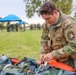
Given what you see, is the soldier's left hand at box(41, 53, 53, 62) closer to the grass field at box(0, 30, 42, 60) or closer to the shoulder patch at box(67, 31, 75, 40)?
the shoulder patch at box(67, 31, 75, 40)

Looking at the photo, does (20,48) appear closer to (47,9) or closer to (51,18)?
(51,18)

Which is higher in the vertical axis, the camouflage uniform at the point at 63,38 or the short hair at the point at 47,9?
the short hair at the point at 47,9

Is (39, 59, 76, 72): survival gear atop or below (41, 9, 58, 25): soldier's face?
below

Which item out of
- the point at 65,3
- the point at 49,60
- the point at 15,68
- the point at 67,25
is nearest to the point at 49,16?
the point at 67,25

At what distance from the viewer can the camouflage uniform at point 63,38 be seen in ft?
14.4

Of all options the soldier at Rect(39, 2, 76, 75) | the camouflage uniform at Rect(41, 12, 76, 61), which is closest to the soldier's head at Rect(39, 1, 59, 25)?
the soldier at Rect(39, 2, 76, 75)

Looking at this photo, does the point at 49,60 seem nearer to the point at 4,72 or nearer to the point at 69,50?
the point at 69,50

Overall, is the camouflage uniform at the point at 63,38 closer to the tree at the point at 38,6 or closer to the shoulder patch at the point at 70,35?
the shoulder patch at the point at 70,35

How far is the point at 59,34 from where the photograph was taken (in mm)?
4609

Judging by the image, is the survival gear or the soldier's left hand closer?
the survival gear

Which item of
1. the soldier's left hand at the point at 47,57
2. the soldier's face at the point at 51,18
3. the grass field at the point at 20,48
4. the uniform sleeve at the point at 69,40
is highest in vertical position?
the soldier's face at the point at 51,18

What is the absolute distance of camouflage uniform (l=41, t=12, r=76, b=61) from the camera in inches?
173

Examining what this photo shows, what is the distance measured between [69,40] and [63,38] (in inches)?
7.9

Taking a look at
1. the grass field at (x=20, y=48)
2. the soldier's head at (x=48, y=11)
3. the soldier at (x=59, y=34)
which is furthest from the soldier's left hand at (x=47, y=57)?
the grass field at (x=20, y=48)
